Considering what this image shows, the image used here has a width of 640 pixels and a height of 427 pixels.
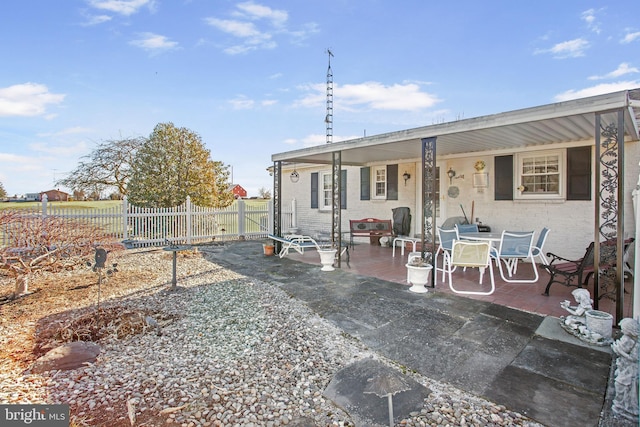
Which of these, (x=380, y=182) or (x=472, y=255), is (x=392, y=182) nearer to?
(x=380, y=182)

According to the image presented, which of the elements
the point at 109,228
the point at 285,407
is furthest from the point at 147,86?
the point at 285,407

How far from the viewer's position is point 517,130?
5094 millimetres

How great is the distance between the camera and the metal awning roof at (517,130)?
11.3 ft

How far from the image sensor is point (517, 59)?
10164mm

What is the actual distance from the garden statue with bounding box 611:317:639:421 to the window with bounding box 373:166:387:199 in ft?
25.0

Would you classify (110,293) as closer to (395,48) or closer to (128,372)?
(128,372)

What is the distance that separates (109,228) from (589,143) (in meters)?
11.7

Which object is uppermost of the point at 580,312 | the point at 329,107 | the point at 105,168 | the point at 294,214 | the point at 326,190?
the point at 329,107

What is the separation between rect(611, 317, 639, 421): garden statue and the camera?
6.86ft

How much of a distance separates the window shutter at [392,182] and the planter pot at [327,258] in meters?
3.79

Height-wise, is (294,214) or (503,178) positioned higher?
(503,178)

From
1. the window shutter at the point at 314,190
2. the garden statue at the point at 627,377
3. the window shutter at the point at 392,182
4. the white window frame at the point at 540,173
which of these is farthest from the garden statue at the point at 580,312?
the window shutter at the point at 314,190

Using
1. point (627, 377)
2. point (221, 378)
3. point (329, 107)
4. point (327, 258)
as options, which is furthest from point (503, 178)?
point (329, 107)

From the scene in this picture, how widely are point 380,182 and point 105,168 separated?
1309cm
